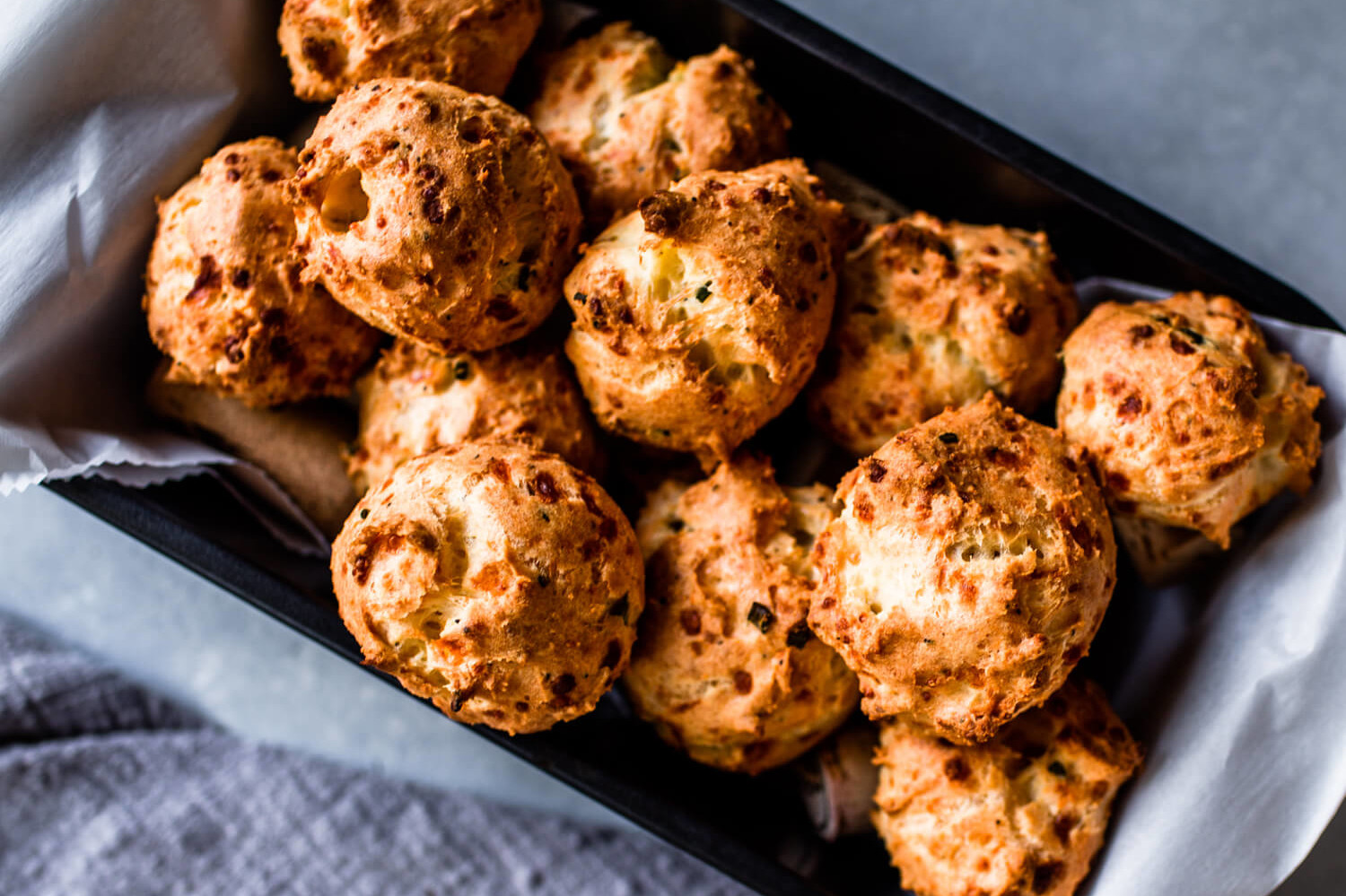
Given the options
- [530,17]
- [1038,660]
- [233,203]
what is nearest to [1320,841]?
[1038,660]

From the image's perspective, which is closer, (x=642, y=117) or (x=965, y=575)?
(x=965, y=575)

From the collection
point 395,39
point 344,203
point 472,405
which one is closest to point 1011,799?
point 472,405

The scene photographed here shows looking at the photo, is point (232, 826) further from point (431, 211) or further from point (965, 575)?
point (965, 575)

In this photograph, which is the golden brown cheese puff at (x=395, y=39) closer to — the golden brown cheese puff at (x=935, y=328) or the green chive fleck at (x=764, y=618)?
the golden brown cheese puff at (x=935, y=328)

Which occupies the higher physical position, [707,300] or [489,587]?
[707,300]

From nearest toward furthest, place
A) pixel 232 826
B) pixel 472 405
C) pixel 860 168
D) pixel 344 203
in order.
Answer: pixel 344 203
pixel 472 405
pixel 860 168
pixel 232 826

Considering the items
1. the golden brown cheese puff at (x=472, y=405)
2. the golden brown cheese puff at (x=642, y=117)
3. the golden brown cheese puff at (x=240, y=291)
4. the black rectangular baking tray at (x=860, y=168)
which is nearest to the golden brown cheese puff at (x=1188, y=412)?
the black rectangular baking tray at (x=860, y=168)

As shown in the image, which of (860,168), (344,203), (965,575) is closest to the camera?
(965,575)

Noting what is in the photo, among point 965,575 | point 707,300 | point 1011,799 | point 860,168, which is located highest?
point 707,300
